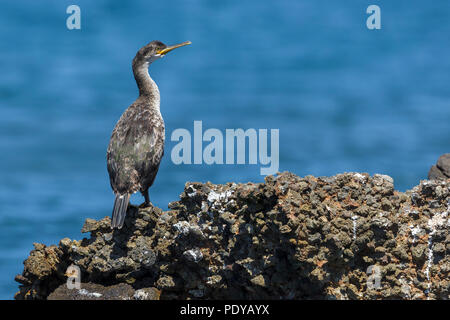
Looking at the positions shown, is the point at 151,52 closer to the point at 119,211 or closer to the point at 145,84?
the point at 145,84

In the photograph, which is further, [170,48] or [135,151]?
[170,48]

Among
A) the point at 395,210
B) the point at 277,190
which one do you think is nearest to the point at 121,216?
the point at 277,190

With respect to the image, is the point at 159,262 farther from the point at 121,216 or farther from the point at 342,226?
the point at 342,226

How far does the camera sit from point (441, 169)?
7.90m

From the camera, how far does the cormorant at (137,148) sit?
8344 millimetres

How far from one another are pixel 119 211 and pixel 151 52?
347cm

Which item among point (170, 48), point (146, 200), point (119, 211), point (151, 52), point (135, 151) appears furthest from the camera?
point (170, 48)

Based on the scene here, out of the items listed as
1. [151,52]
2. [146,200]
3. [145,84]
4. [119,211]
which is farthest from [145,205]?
[151,52]

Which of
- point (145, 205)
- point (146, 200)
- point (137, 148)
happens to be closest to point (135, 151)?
point (137, 148)

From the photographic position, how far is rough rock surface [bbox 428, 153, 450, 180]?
25.6 ft

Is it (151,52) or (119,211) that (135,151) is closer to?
(119,211)

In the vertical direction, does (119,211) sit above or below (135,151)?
below

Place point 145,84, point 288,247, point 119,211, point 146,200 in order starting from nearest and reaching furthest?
1. point 288,247
2. point 119,211
3. point 146,200
4. point 145,84

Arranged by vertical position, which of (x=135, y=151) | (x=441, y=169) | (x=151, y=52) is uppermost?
(x=151, y=52)
